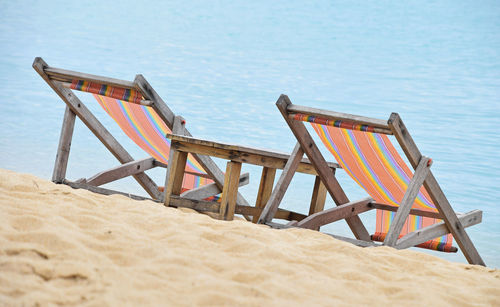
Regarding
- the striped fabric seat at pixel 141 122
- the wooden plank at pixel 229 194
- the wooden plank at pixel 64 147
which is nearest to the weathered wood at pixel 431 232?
the wooden plank at pixel 229 194

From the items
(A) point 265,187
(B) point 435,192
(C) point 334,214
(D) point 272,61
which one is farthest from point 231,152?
(D) point 272,61

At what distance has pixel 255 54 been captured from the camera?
14633 mm

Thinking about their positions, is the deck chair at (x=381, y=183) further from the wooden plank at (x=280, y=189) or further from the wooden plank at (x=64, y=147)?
the wooden plank at (x=64, y=147)

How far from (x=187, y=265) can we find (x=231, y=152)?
1.32 metres

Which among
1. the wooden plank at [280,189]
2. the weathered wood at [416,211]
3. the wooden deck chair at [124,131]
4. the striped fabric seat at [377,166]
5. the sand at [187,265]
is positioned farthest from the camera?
the wooden deck chair at [124,131]

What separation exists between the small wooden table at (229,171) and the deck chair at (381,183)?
0.19m

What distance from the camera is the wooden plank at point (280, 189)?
10.7 ft

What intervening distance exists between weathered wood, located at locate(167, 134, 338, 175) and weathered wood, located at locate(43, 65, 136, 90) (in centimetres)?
39

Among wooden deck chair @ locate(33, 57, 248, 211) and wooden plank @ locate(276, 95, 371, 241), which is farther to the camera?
wooden deck chair @ locate(33, 57, 248, 211)

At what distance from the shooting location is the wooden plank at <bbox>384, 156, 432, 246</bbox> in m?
2.91

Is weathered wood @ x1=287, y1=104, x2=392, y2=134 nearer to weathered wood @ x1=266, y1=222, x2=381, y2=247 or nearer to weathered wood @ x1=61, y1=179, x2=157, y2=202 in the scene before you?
weathered wood @ x1=266, y1=222, x2=381, y2=247

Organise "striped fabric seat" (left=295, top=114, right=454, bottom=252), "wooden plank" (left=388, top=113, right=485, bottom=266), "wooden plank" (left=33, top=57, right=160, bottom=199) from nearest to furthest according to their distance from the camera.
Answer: "wooden plank" (left=388, top=113, right=485, bottom=266)
"striped fabric seat" (left=295, top=114, right=454, bottom=252)
"wooden plank" (left=33, top=57, right=160, bottom=199)

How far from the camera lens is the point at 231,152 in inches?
129

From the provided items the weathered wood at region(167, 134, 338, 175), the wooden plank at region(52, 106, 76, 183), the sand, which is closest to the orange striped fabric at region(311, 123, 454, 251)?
the weathered wood at region(167, 134, 338, 175)
